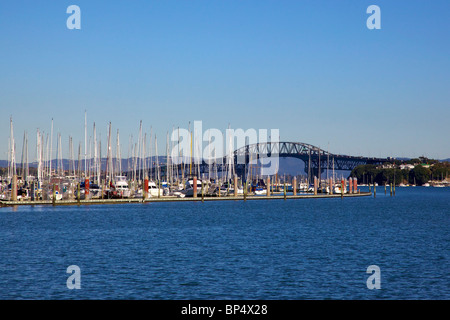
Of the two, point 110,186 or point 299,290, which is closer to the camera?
point 299,290

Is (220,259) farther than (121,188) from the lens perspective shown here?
No

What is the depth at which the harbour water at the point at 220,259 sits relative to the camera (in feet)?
91.7

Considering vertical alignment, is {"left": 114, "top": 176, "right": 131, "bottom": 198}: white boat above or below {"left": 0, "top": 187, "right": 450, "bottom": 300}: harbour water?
above

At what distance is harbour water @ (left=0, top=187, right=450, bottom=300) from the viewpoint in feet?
91.7

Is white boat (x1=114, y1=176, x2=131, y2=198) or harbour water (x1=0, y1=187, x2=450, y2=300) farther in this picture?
white boat (x1=114, y1=176, x2=131, y2=198)

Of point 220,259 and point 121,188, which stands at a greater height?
point 121,188

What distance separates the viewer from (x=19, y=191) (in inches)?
3492

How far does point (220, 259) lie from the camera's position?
122 ft

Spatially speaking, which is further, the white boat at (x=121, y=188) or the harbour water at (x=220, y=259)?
the white boat at (x=121, y=188)

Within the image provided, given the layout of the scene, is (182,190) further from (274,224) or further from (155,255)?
(155,255)

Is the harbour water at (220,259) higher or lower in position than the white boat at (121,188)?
lower

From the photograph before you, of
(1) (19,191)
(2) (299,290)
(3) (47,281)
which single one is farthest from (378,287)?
(1) (19,191)

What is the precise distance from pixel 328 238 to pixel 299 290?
23.2 meters
